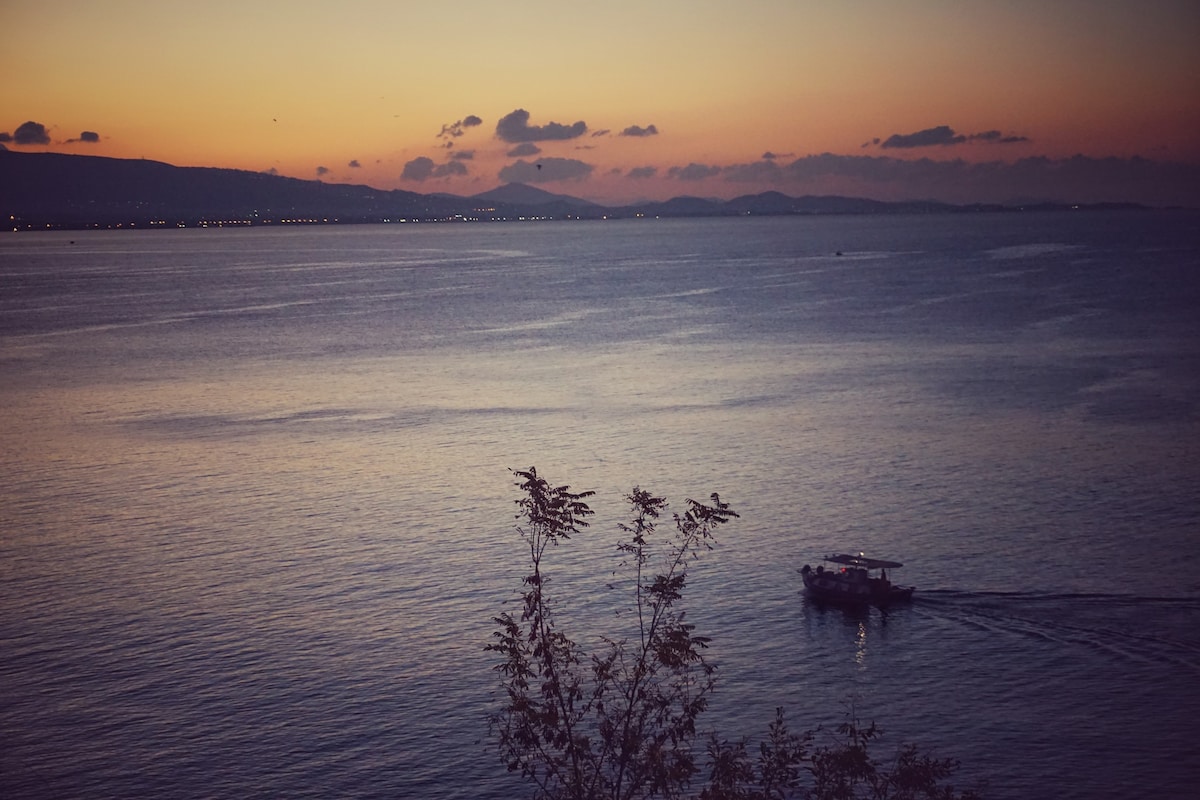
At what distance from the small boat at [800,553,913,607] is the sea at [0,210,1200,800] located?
0.88 metres

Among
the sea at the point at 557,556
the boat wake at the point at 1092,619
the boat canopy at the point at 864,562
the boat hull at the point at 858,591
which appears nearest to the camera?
the sea at the point at 557,556

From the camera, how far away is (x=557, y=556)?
65.8 meters

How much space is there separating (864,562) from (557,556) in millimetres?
17336

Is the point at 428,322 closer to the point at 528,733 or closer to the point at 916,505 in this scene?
the point at 916,505

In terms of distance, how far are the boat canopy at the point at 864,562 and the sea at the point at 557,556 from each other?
97.4 inches

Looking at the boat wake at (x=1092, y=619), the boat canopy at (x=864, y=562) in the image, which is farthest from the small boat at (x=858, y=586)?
the boat wake at (x=1092, y=619)

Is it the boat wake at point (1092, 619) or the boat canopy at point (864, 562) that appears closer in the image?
the boat wake at point (1092, 619)

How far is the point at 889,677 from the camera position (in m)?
50.5

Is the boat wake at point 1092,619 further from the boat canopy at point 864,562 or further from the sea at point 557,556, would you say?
the boat canopy at point 864,562

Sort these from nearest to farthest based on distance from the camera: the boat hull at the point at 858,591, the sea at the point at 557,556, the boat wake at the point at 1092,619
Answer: the sea at the point at 557,556 → the boat wake at the point at 1092,619 → the boat hull at the point at 858,591

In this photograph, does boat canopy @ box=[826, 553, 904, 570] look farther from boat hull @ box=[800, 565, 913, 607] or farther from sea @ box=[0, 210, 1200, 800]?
sea @ box=[0, 210, 1200, 800]

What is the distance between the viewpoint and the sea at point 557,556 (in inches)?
1799

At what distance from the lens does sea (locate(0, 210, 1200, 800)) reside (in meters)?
45.7

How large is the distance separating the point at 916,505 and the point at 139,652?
4520cm
